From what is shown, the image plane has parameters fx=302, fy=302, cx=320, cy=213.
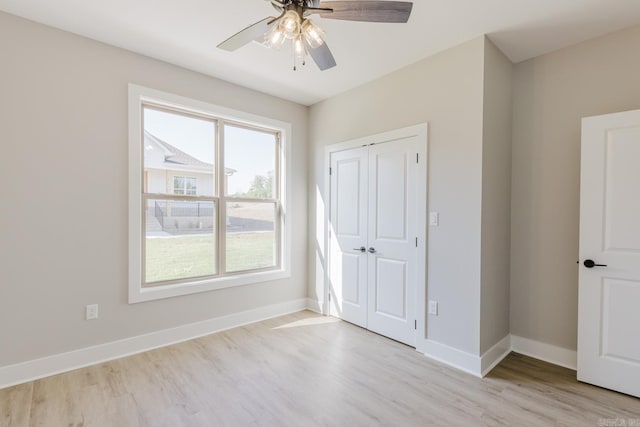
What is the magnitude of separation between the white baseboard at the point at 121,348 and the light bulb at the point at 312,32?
297cm

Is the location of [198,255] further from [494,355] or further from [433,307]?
[494,355]

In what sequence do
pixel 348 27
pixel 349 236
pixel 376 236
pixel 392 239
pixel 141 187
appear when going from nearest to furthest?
pixel 348 27 → pixel 141 187 → pixel 392 239 → pixel 376 236 → pixel 349 236

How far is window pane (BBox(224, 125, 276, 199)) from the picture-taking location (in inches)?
143

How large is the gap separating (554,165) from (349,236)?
214 centimetres

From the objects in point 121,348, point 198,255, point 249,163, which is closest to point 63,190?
point 198,255

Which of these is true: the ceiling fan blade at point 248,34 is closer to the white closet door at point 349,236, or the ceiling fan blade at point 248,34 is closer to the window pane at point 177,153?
the window pane at point 177,153

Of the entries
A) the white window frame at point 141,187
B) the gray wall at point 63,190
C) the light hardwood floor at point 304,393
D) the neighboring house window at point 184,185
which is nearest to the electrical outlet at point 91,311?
the gray wall at point 63,190

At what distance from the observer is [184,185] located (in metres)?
3.29

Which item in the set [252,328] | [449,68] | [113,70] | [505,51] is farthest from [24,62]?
[505,51]

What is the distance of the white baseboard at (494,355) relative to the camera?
2551mm

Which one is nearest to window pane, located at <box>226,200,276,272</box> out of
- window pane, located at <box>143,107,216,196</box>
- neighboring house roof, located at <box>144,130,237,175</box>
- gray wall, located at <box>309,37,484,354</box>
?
window pane, located at <box>143,107,216,196</box>

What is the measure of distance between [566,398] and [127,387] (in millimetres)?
3255

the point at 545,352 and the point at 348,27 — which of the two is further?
the point at 545,352

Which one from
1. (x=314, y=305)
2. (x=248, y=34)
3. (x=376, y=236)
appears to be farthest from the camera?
(x=314, y=305)
